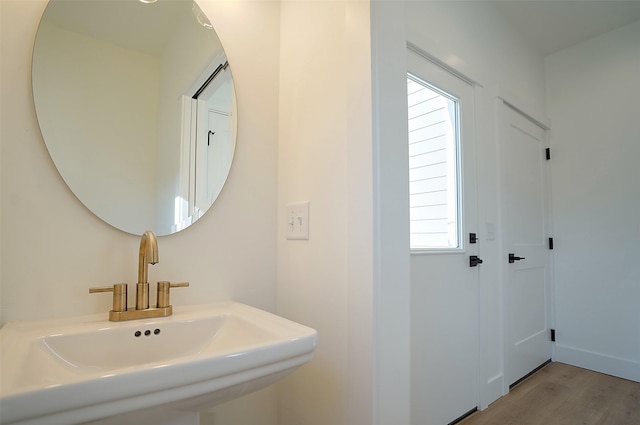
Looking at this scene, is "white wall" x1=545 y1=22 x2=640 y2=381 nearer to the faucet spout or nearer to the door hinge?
the door hinge

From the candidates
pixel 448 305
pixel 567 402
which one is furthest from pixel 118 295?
pixel 567 402

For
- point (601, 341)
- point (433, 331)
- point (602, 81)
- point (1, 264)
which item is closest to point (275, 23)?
point (1, 264)

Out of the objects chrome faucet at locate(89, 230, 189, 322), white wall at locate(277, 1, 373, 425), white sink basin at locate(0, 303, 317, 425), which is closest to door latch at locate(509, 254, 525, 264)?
white wall at locate(277, 1, 373, 425)

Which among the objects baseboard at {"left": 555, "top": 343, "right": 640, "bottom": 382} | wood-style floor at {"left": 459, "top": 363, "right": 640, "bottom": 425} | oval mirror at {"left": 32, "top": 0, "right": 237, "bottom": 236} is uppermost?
oval mirror at {"left": 32, "top": 0, "right": 237, "bottom": 236}

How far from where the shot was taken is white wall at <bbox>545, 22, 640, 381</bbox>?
2291 millimetres

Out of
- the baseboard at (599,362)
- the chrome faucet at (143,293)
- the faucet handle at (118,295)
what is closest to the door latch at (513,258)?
the baseboard at (599,362)

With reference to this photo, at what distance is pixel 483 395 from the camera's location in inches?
70.2

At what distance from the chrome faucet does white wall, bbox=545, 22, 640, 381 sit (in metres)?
2.97

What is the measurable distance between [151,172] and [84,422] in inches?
30.2

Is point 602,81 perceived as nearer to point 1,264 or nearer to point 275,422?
point 275,422

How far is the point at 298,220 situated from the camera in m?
1.24

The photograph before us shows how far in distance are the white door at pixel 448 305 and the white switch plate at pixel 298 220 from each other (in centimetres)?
56

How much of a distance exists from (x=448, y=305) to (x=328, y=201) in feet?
3.11

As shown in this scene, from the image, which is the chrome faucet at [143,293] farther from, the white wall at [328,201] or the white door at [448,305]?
the white door at [448,305]
